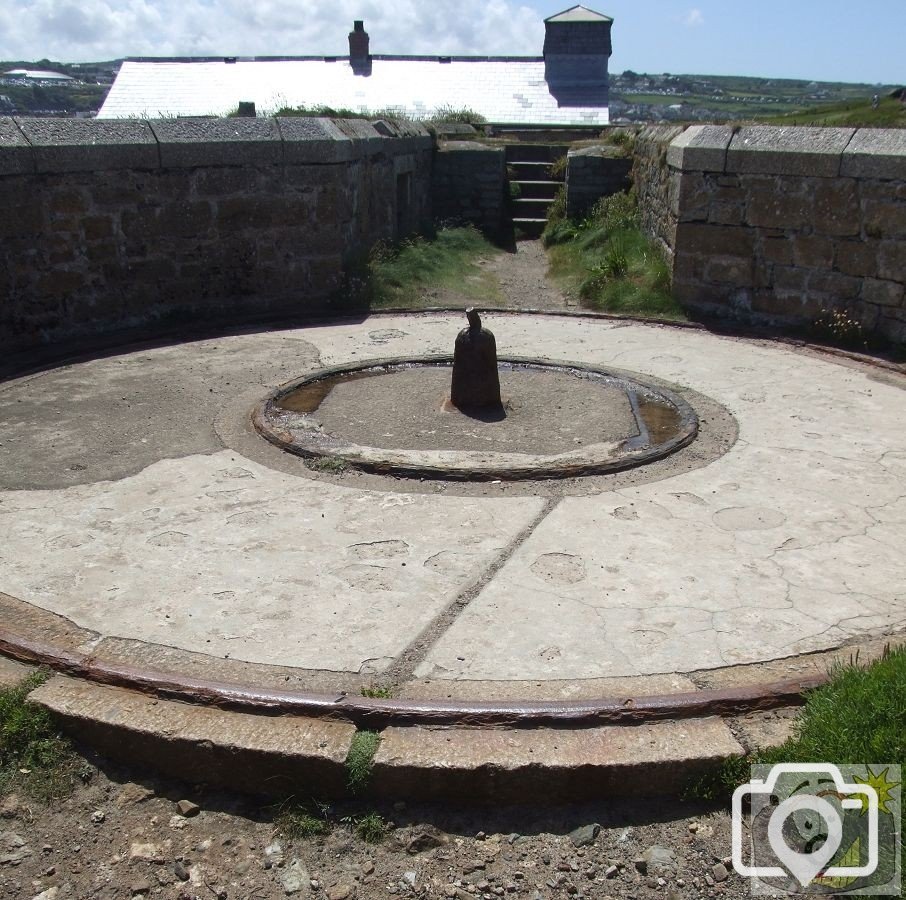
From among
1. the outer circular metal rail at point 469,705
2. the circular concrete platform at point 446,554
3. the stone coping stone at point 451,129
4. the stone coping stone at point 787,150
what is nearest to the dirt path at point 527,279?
the stone coping stone at point 787,150

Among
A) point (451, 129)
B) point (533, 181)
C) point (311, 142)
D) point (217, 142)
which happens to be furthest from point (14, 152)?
point (451, 129)

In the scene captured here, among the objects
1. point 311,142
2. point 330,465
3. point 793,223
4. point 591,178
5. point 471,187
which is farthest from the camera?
point 471,187

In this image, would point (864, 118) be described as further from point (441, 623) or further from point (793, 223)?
point (441, 623)

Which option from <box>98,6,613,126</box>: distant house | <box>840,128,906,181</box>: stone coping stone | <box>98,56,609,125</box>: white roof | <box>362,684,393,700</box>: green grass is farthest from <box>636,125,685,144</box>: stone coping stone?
<box>98,6,613,126</box>: distant house

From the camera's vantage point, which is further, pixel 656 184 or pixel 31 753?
pixel 656 184

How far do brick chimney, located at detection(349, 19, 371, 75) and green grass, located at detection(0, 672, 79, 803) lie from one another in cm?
3075

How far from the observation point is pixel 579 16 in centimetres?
3078

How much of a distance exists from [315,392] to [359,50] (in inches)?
1110

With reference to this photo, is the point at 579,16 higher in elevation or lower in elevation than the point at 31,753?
higher

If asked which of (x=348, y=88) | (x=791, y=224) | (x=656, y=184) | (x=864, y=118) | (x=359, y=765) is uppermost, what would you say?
(x=348, y=88)

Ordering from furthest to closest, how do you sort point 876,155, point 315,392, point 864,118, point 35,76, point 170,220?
point 35,76 → point 864,118 → point 170,220 → point 876,155 → point 315,392

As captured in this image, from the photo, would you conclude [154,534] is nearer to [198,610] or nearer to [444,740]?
[198,610]

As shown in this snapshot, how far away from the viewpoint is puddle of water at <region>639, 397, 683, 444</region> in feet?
16.9

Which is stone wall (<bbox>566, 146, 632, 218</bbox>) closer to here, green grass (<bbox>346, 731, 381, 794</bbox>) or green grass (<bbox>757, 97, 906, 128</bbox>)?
green grass (<bbox>757, 97, 906, 128</bbox>)
